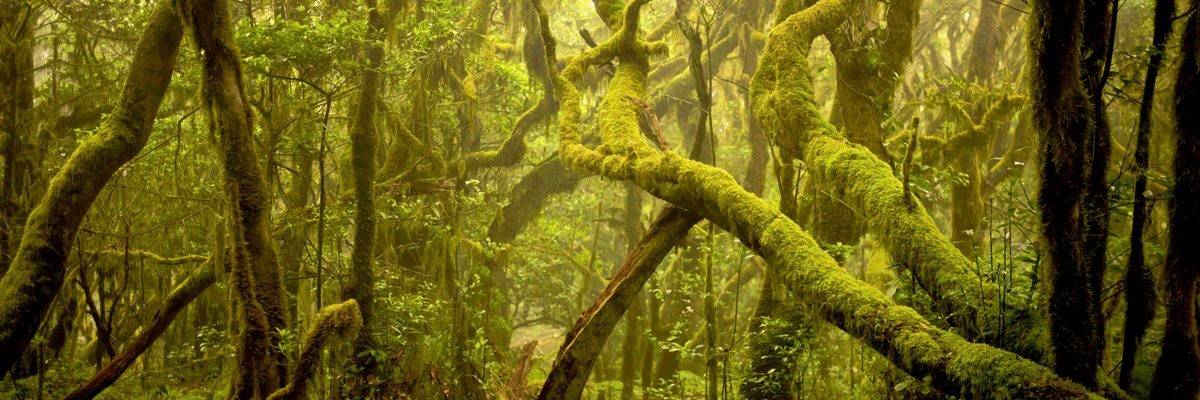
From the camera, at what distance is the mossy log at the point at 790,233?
2.87 m

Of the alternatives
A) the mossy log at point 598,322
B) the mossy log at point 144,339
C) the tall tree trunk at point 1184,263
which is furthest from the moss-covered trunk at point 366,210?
the tall tree trunk at point 1184,263

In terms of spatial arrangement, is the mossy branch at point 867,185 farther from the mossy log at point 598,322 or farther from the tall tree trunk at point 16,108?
the tall tree trunk at point 16,108

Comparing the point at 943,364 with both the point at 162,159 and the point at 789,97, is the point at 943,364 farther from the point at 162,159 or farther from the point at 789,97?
the point at 162,159

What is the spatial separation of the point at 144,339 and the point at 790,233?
4.76 m

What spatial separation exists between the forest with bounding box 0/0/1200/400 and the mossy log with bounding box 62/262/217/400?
0.02 m

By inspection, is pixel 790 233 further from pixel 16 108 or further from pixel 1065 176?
pixel 16 108

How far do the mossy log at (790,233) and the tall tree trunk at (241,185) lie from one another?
2.42m

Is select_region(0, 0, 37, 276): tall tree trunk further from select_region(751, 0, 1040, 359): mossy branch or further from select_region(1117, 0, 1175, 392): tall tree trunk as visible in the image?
select_region(1117, 0, 1175, 392): tall tree trunk

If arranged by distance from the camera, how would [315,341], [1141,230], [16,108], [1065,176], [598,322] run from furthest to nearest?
[16,108] < [598,322] < [315,341] < [1141,230] < [1065,176]

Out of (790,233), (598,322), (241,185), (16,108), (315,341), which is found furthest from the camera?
(16,108)

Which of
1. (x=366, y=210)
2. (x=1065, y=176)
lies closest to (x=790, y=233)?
(x=1065, y=176)

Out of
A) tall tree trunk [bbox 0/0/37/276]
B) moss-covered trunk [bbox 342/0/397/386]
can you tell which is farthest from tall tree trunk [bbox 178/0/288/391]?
tall tree trunk [bbox 0/0/37/276]

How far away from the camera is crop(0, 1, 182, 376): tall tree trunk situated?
5258 millimetres

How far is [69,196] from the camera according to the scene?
17.7 ft
